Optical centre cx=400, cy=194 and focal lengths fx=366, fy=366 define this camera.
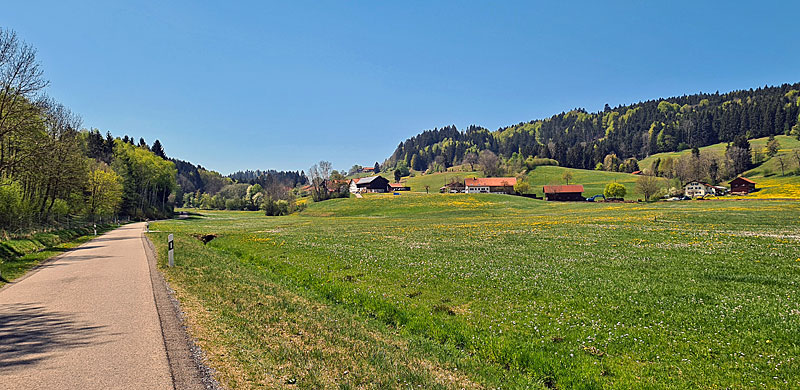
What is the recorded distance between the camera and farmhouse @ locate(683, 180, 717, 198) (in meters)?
120

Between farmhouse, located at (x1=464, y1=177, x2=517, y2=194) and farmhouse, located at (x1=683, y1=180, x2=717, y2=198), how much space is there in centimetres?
5643

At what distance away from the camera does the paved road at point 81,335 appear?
632 cm

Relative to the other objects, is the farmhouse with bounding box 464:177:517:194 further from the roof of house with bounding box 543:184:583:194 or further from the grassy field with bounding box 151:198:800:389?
the grassy field with bounding box 151:198:800:389

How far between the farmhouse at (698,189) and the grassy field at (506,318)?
4951 inches

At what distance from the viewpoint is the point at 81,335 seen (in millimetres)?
8461

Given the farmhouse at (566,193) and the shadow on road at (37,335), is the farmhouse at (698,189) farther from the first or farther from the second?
the shadow on road at (37,335)

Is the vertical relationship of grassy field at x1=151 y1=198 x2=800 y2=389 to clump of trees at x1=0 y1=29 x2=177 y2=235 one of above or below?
below

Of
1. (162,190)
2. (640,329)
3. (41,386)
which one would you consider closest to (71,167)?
(41,386)

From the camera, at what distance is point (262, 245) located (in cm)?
2811

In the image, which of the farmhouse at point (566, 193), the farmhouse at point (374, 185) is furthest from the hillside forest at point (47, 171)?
the farmhouse at point (566, 193)

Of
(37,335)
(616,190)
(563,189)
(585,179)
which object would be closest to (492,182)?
(563,189)

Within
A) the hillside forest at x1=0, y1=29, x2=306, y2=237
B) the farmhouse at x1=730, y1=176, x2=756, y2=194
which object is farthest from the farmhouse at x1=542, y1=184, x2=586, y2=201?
the hillside forest at x1=0, y1=29, x2=306, y2=237

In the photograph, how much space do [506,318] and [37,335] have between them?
1162 centimetres

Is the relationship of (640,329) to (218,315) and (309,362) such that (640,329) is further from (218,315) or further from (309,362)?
(218,315)
